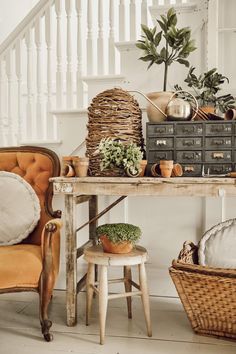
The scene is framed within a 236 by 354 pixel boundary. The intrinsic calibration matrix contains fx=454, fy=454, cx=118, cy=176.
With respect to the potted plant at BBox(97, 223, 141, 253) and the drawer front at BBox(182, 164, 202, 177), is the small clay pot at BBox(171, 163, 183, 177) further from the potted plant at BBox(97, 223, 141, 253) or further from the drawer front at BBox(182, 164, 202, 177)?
the potted plant at BBox(97, 223, 141, 253)

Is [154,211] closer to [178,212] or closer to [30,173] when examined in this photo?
[178,212]

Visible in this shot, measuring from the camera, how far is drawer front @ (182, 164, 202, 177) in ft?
8.11

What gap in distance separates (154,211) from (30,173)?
845 millimetres

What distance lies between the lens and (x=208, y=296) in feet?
7.44

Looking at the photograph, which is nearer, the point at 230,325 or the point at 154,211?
the point at 230,325

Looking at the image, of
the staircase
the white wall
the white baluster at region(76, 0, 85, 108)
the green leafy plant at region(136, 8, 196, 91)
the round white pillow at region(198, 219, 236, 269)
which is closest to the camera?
the round white pillow at region(198, 219, 236, 269)

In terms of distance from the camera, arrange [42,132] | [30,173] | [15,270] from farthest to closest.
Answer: [42,132] < [30,173] < [15,270]

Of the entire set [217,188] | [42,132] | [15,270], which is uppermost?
[42,132]

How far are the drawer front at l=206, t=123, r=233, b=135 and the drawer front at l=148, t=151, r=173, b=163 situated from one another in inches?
9.4

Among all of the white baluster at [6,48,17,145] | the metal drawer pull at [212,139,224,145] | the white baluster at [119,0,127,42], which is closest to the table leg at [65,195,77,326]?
the metal drawer pull at [212,139,224,145]

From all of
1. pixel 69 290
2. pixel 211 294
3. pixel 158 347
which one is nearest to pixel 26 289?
pixel 69 290

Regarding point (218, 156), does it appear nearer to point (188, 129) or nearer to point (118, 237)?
point (188, 129)

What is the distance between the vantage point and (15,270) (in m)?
2.21

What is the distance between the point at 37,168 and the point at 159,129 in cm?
84
